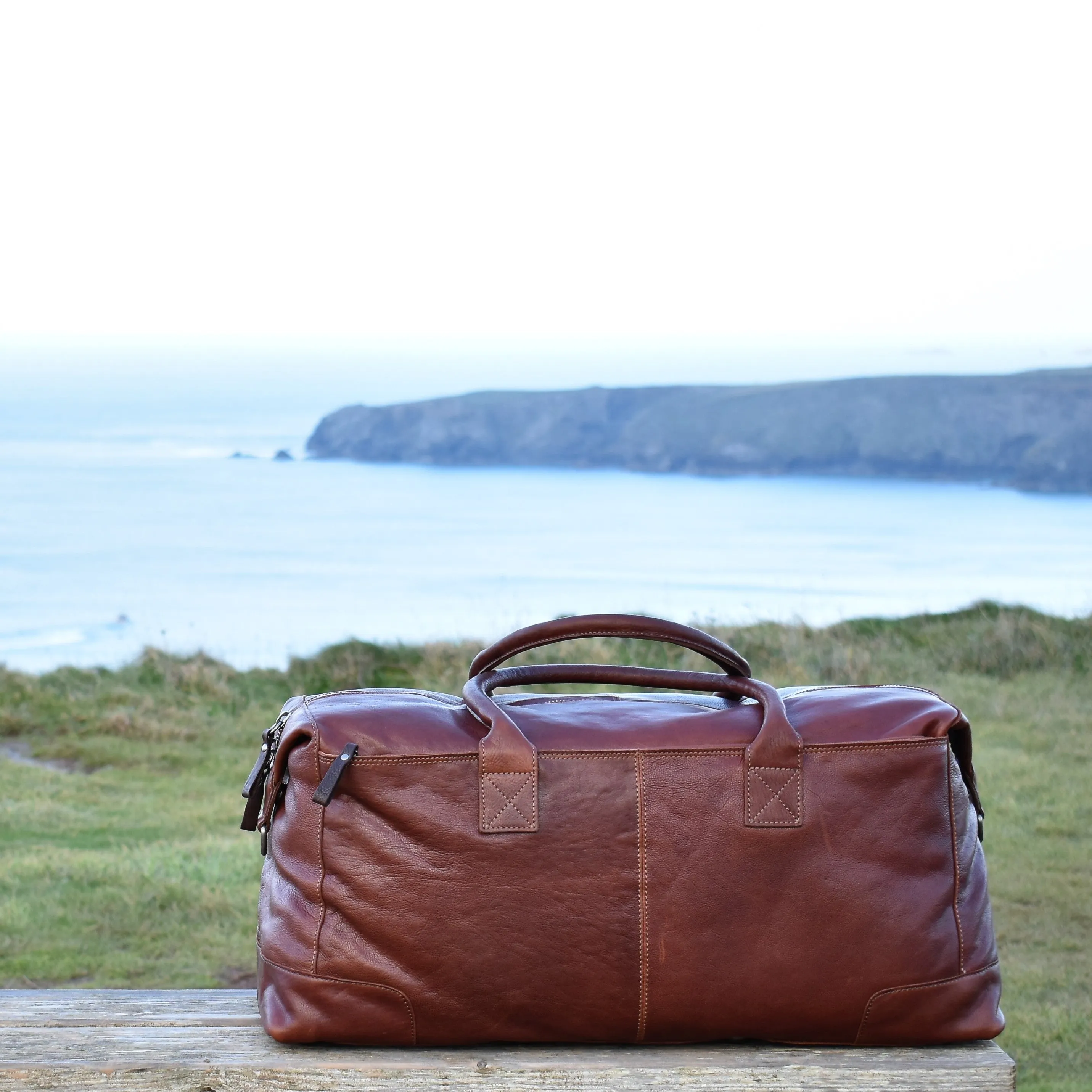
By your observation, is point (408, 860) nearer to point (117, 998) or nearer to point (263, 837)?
point (263, 837)

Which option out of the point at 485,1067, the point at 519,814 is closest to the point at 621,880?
the point at 519,814

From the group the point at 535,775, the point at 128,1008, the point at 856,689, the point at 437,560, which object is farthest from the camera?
the point at 437,560

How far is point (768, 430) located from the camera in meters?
21.5

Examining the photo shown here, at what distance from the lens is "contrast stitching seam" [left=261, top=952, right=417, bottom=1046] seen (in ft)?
4.49

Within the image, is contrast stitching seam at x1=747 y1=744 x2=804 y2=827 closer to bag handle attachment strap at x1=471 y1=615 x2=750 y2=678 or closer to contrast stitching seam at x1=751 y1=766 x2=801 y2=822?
contrast stitching seam at x1=751 y1=766 x2=801 y2=822

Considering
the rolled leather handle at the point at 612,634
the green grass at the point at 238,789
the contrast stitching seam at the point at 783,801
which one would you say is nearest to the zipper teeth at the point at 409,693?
the rolled leather handle at the point at 612,634

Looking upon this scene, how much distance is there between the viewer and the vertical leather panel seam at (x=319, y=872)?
1376 mm

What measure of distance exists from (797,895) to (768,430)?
20652 millimetres

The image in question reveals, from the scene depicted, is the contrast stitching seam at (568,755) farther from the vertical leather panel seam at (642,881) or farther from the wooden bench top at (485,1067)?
the wooden bench top at (485,1067)

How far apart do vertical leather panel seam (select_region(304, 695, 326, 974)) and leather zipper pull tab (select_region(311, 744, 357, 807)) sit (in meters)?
0.03

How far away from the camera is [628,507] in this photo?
26.3 metres

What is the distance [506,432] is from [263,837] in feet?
72.7

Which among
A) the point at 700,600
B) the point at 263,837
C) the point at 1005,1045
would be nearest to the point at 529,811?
the point at 263,837

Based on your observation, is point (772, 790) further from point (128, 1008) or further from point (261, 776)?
point (128, 1008)
